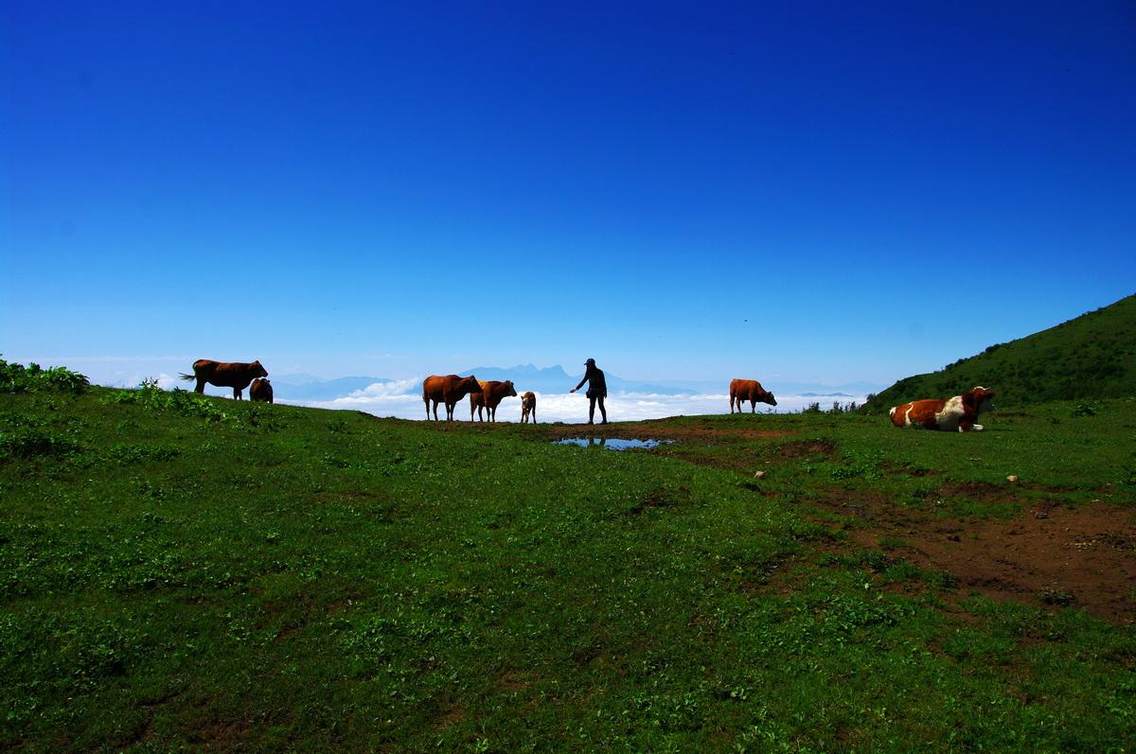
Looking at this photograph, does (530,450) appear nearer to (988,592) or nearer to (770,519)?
(770,519)

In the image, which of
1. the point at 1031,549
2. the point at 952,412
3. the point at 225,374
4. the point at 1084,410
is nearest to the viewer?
the point at 1031,549

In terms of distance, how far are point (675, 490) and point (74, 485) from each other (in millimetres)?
13545

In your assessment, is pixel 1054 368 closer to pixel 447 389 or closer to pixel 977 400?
pixel 977 400

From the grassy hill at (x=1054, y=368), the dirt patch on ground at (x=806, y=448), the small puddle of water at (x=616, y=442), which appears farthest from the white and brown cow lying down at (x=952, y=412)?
the grassy hill at (x=1054, y=368)

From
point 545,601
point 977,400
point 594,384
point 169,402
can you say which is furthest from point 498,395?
point 545,601

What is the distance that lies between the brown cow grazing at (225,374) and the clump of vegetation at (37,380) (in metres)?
12.7

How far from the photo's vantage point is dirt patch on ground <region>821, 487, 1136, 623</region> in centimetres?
1083

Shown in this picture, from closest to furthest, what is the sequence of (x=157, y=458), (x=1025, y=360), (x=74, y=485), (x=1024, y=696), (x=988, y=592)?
(x=1024, y=696)
(x=988, y=592)
(x=74, y=485)
(x=157, y=458)
(x=1025, y=360)

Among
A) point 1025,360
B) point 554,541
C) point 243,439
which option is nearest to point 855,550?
point 554,541

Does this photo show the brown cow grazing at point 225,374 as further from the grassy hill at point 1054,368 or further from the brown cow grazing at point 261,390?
the grassy hill at point 1054,368

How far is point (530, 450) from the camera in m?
20.9

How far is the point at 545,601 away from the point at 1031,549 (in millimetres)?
9575

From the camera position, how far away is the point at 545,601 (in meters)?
11.0

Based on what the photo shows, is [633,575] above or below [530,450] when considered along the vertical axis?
below
